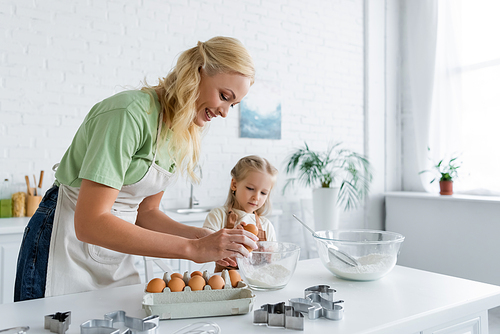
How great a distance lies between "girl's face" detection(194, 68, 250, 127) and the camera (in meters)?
1.30

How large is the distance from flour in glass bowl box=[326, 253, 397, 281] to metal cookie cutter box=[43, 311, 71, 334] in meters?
0.82

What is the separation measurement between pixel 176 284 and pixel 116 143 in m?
0.40

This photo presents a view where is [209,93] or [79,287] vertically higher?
[209,93]

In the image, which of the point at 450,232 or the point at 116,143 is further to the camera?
the point at 450,232

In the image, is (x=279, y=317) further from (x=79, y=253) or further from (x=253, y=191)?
(x=253, y=191)

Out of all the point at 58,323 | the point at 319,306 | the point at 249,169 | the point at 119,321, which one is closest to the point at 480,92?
the point at 249,169

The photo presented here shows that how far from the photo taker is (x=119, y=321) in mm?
902

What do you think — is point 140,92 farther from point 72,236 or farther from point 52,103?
point 52,103

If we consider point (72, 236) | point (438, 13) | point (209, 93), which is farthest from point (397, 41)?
point (72, 236)

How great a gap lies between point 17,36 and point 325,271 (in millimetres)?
2629

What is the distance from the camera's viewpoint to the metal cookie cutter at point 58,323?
853 millimetres

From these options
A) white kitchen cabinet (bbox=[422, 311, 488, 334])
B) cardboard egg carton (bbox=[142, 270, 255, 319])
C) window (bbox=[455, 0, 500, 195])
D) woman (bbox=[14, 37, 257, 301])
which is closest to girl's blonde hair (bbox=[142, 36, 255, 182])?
woman (bbox=[14, 37, 257, 301])

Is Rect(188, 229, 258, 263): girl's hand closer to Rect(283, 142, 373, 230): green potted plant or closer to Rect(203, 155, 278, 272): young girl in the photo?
Rect(203, 155, 278, 272): young girl

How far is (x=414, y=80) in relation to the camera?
15.0ft
